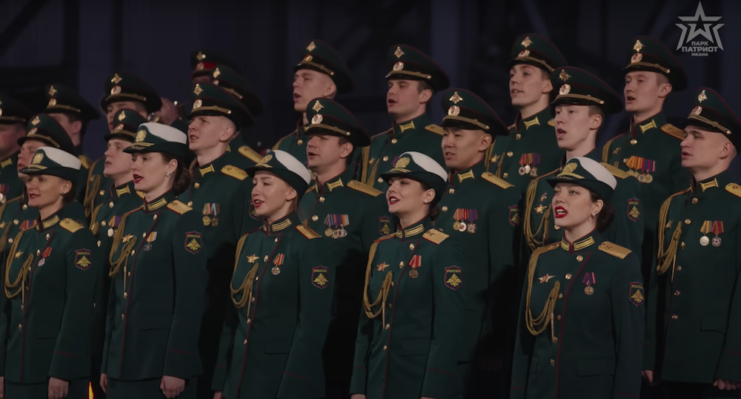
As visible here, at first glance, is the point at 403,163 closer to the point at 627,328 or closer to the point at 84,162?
the point at 627,328

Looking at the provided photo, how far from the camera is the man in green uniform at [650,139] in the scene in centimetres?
580

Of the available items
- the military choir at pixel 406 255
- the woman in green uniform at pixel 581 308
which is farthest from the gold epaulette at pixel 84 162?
the woman in green uniform at pixel 581 308

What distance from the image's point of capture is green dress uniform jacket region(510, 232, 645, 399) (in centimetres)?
467

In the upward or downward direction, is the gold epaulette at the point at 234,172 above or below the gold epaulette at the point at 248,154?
below

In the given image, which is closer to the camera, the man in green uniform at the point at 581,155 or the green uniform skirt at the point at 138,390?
the man in green uniform at the point at 581,155

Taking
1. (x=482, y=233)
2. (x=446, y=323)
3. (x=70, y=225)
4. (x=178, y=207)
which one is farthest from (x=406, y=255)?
(x=70, y=225)

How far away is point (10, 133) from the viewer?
25.8 feet

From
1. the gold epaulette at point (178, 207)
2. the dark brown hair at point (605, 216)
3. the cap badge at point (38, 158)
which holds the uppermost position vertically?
the cap badge at point (38, 158)

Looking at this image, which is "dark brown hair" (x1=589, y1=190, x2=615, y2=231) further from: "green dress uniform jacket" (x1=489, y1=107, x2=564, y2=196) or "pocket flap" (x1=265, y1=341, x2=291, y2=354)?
"pocket flap" (x1=265, y1=341, x2=291, y2=354)

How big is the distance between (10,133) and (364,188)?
10.2 ft

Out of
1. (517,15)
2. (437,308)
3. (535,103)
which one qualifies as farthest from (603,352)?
(517,15)

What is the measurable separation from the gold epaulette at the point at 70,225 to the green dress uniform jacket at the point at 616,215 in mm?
2419

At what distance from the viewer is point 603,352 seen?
470 centimetres

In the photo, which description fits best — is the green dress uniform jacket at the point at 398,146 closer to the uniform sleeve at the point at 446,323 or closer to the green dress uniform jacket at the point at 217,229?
the green dress uniform jacket at the point at 217,229
